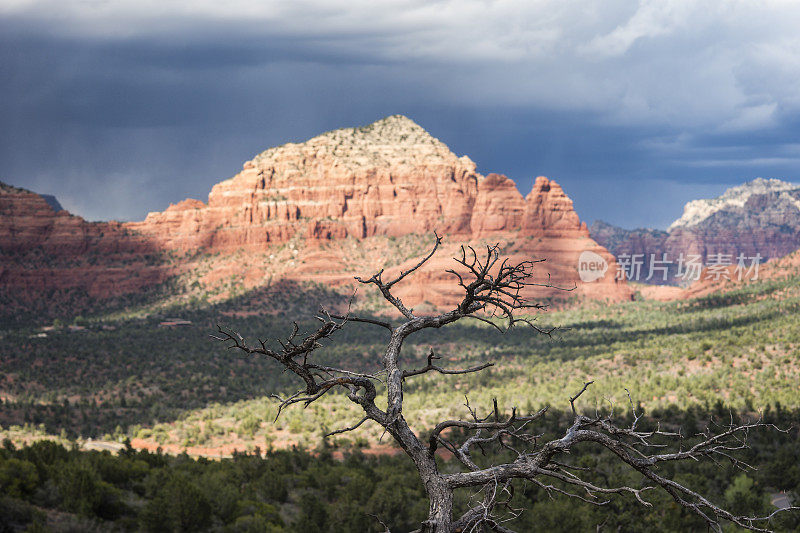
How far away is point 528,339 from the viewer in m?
106

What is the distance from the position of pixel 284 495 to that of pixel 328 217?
135408 millimetres

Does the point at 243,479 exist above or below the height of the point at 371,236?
below

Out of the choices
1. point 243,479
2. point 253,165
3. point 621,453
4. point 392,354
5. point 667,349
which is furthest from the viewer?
point 253,165

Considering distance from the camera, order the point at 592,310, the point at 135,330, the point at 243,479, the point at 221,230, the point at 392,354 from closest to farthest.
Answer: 1. the point at 392,354
2. the point at 243,479
3. the point at 135,330
4. the point at 592,310
5. the point at 221,230

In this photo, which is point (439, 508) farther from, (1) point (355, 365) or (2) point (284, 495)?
(1) point (355, 365)

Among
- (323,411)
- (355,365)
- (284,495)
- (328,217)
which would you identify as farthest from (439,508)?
(328,217)

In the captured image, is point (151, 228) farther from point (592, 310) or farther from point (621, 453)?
point (621, 453)

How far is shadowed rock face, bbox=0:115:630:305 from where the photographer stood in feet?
492

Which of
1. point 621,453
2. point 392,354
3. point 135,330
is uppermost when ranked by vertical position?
point 392,354

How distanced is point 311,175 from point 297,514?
481ft

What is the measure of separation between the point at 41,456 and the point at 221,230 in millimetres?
137223

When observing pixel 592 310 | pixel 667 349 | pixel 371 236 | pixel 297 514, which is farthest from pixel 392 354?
pixel 371 236

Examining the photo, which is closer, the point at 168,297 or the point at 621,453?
the point at 621,453

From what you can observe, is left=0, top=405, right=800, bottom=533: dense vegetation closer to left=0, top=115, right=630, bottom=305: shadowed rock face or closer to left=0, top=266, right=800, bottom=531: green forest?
left=0, top=266, right=800, bottom=531: green forest
